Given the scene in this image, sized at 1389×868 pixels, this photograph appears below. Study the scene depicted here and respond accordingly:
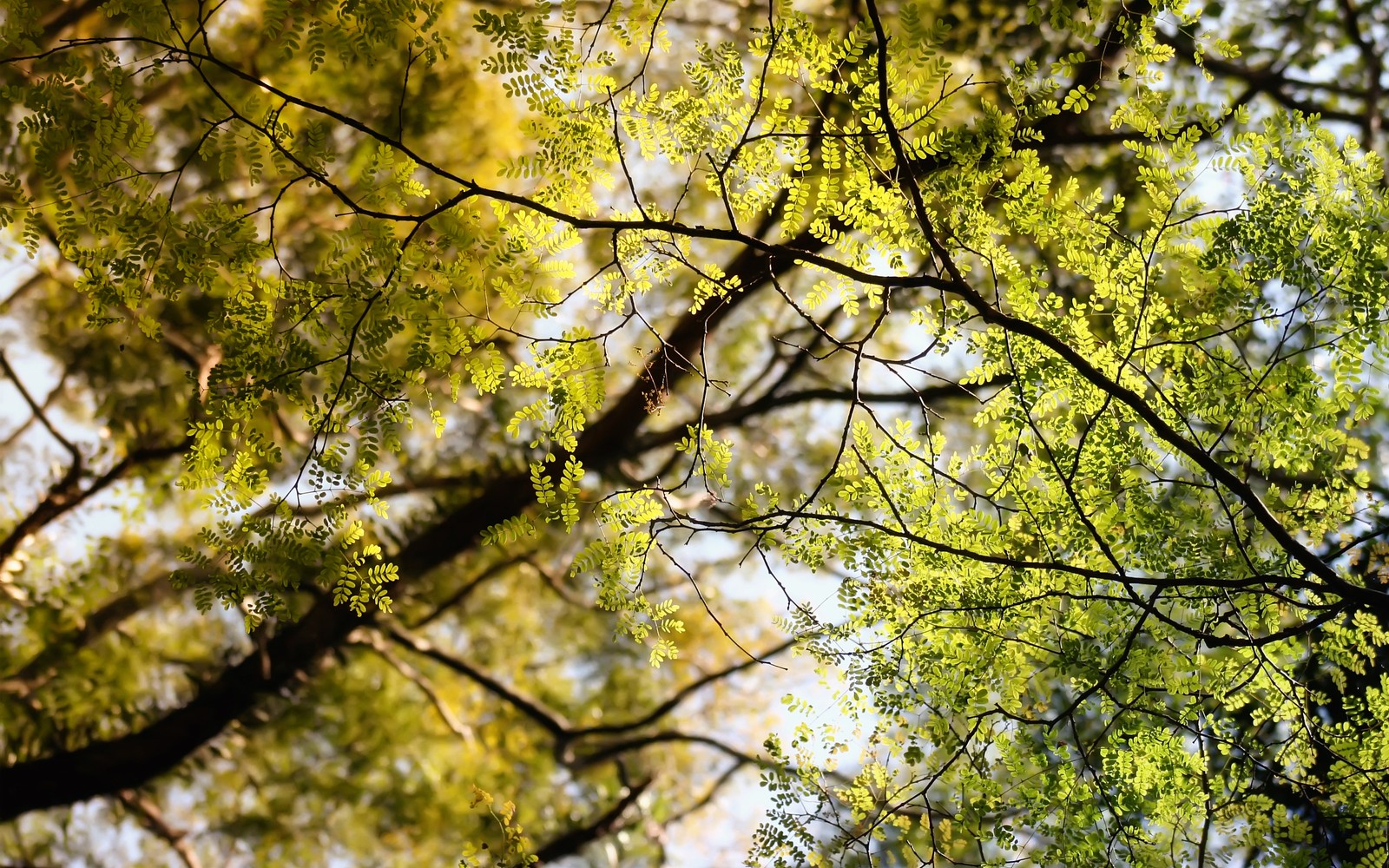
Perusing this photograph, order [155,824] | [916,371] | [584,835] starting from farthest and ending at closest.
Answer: [584,835], [155,824], [916,371]

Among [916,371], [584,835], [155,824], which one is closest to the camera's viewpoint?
[916,371]

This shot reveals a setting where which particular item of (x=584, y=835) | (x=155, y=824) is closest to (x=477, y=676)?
(x=584, y=835)

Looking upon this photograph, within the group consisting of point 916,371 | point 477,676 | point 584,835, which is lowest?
point 916,371

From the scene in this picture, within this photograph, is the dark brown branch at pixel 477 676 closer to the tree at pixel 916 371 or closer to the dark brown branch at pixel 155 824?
the dark brown branch at pixel 155 824

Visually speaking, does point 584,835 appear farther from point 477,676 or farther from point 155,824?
point 155,824

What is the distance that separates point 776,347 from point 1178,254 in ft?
13.3

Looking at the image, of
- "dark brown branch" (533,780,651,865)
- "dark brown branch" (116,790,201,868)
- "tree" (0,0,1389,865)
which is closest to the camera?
"tree" (0,0,1389,865)

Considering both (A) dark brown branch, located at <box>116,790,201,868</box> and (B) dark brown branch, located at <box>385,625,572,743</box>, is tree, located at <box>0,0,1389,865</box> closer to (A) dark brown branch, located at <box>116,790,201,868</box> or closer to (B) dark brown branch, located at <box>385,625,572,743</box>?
(B) dark brown branch, located at <box>385,625,572,743</box>

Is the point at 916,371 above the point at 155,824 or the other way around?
the other way around

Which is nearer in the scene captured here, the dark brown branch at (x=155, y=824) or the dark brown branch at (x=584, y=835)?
the dark brown branch at (x=155, y=824)

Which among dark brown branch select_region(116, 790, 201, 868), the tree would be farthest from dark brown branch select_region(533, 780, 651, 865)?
the tree

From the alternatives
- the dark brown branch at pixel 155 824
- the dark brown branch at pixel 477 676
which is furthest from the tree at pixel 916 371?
the dark brown branch at pixel 155 824

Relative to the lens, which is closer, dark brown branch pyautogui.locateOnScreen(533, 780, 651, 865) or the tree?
the tree

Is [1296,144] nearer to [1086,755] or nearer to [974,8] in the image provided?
[1086,755]
